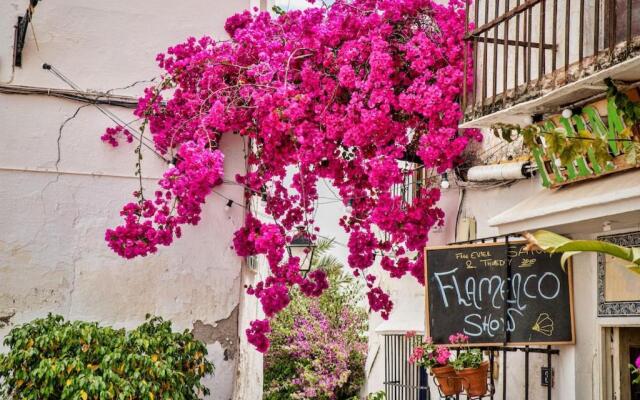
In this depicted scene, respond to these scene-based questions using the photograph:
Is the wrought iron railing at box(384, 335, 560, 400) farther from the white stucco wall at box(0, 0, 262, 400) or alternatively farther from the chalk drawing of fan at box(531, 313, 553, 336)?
the white stucco wall at box(0, 0, 262, 400)

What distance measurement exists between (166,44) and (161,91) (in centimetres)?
62

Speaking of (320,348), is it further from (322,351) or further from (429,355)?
(429,355)

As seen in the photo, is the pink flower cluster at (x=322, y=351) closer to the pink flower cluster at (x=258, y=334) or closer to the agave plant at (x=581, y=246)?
the pink flower cluster at (x=258, y=334)

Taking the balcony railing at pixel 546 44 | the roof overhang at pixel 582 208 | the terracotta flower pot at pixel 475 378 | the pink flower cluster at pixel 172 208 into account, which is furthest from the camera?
the pink flower cluster at pixel 172 208

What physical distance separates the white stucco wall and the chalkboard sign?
280cm

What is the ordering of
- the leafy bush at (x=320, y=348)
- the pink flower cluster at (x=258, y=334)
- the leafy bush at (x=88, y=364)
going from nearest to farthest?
the leafy bush at (x=88, y=364), the pink flower cluster at (x=258, y=334), the leafy bush at (x=320, y=348)

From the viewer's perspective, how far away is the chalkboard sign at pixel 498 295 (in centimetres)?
833

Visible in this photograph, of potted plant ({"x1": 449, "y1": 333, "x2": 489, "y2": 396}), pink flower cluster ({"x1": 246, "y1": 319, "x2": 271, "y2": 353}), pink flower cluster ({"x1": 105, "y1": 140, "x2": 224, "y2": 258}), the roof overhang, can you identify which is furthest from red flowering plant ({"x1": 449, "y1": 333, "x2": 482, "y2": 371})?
pink flower cluster ({"x1": 105, "y1": 140, "x2": 224, "y2": 258})

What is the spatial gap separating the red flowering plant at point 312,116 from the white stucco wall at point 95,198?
1.05 feet

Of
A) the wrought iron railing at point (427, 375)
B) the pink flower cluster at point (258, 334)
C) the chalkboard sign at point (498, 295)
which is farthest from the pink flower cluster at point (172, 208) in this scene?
the wrought iron railing at point (427, 375)

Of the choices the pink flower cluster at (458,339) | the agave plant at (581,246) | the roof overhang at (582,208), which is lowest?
the pink flower cluster at (458,339)

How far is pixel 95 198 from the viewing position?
10.6 metres

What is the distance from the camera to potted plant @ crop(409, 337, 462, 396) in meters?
8.72

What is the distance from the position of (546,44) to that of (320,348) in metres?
11.9
